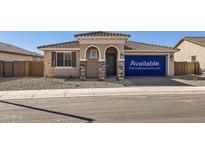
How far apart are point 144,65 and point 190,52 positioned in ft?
36.2

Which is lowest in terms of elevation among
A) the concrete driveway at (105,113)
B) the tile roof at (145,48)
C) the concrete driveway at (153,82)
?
the concrete driveway at (105,113)

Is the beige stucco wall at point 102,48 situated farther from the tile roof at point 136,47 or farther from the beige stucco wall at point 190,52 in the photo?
the beige stucco wall at point 190,52

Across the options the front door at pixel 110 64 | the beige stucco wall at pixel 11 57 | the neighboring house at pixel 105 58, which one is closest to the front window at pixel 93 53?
the neighboring house at pixel 105 58

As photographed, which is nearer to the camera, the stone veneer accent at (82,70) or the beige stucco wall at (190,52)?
the stone veneer accent at (82,70)

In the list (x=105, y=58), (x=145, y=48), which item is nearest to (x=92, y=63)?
(x=105, y=58)

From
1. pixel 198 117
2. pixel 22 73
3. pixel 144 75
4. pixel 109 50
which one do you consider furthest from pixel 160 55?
pixel 198 117

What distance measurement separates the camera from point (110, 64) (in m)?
27.5

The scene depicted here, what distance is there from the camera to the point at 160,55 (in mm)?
27938

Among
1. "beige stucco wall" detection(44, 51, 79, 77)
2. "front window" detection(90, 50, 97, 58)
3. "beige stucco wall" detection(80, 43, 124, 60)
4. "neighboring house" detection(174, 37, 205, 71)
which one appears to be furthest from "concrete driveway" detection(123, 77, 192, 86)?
"neighboring house" detection(174, 37, 205, 71)

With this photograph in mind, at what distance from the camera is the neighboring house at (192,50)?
109 feet

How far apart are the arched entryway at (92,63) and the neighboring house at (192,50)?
13.8m

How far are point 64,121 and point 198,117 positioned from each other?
4.42 m

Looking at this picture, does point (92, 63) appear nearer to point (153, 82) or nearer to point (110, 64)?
point (110, 64)

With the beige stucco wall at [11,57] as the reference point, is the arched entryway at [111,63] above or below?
below
